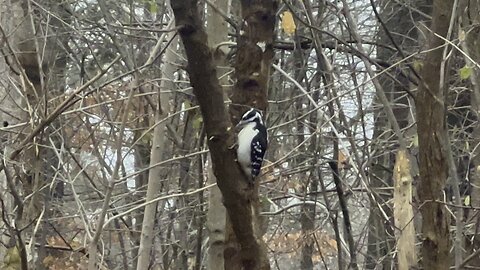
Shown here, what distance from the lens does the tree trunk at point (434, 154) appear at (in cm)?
363

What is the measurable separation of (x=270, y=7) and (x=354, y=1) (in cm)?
459

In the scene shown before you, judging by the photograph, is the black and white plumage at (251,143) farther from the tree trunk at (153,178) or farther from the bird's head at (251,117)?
the tree trunk at (153,178)

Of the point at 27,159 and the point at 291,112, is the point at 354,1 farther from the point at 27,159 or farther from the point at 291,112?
the point at 27,159

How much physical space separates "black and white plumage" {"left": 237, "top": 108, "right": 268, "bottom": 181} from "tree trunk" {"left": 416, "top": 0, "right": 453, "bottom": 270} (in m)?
0.74

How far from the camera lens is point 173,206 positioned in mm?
7418

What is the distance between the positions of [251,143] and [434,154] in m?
0.85

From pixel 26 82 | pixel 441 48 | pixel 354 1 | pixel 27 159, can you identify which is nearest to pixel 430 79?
pixel 441 48

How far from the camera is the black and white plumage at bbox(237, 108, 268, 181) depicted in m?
3.36

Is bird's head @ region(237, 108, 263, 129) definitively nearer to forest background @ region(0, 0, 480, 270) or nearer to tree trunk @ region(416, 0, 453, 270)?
forest background @ region(0, 0, 480, 270)

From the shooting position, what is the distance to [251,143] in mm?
3551

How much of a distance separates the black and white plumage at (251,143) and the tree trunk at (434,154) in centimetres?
74

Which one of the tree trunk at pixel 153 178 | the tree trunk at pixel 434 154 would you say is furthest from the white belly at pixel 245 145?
the tree trunk at pixel 153 178

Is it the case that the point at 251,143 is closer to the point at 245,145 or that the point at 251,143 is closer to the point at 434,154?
the point at 245,145

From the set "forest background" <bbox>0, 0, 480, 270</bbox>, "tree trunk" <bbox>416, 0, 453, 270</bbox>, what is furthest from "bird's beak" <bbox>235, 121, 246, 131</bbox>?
"tree trunk" <bbox>416, 0, 453, 270</bbox>
